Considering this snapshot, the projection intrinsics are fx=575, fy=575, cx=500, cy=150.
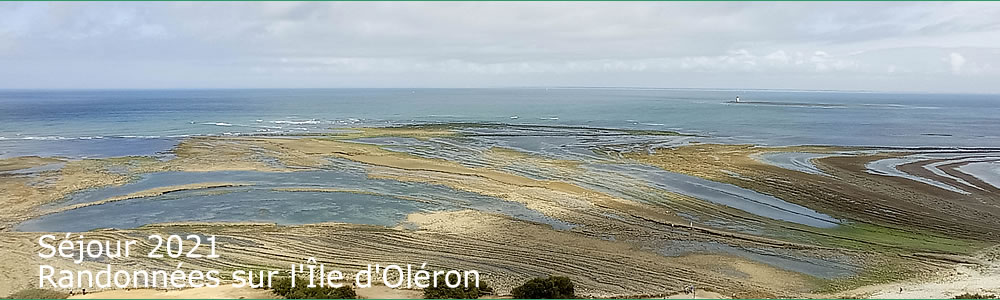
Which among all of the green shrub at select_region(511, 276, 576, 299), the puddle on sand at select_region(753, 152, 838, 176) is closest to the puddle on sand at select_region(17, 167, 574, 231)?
the green shrub at select_region(511, 276, 576, 299)

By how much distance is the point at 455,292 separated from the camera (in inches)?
550

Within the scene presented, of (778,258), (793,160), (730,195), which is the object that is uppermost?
(793,160)

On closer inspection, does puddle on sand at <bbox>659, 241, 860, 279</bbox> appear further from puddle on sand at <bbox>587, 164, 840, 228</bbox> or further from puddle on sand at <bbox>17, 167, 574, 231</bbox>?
puddle on sand at <bbox>587, 164, 840, 228</bbox>

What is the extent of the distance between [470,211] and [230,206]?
10040 mm

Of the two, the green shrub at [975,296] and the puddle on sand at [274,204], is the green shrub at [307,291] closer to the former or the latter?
the puddle on sand at [274,204]

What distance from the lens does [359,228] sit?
20812 mm

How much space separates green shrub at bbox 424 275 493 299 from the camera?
45.0 feet

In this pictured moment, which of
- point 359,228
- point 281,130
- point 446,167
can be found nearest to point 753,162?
point 446,167

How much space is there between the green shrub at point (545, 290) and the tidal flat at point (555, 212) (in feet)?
4.15

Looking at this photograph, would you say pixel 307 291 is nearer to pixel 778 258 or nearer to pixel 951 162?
pixel 778 258

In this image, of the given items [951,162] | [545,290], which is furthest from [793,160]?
[545,290]

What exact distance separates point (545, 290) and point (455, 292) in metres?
2.18

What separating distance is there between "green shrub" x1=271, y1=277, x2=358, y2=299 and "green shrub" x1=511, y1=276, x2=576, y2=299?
3900mm

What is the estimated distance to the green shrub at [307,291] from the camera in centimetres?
1293
